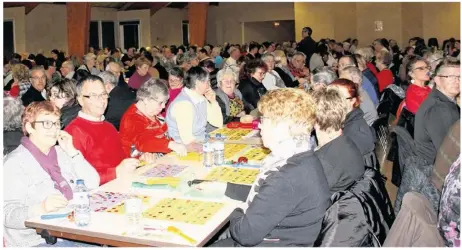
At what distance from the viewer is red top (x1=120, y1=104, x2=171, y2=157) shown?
370 cm

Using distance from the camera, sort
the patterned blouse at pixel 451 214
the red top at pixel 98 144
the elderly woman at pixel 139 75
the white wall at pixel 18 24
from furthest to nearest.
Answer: the white wall at pixel 18 24, the elderly woman at pixel 139 75, the red top at pixel 98 144, the patterned blouse at pixel 451 214

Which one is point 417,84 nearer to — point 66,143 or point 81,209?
point 66,143

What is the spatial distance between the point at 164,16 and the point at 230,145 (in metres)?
15.5

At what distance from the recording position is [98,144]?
10.8 feet

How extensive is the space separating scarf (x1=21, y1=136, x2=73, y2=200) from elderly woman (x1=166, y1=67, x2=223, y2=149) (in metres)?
1.24

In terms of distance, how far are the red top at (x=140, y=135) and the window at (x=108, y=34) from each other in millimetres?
14387

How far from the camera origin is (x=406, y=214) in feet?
6.24

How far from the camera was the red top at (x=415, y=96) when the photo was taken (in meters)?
4.66

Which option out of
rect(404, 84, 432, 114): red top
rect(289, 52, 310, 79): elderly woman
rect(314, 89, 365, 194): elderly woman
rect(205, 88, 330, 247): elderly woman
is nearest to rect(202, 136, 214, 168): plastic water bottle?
rect(314, 89, 365, 194): elderly woman

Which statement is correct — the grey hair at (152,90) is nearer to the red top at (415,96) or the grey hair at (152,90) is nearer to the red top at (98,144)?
the red top at (98,144)


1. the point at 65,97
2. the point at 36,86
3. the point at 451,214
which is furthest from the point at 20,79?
the point at 451,214

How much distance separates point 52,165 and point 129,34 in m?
16.0

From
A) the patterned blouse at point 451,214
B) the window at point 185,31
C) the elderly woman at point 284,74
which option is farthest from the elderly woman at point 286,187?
the window at point 185,31

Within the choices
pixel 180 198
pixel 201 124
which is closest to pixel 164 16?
pixel 201 124
